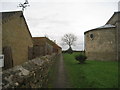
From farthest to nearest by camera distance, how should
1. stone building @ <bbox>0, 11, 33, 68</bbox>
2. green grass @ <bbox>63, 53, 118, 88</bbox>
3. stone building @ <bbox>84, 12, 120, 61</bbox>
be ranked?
1. stone building @ <bbox>84, 12, 120, 61</bbox>
2. stone building @ <bbox>0, 11, 33, 68</bbox>
3. green grass @ <bbox>63, 53, 118, 88</bbox>

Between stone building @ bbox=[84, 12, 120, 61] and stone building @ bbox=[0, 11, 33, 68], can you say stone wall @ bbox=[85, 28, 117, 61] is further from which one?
stone building @ bbox=[0, 11, 33, 68]

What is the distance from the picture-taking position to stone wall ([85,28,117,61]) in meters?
22.5

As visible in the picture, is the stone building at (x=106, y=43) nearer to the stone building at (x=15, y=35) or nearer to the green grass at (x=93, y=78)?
the green grass at (x=93, y=78)

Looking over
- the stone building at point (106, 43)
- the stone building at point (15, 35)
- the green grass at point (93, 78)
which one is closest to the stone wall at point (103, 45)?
the stone building at point (106, 43)

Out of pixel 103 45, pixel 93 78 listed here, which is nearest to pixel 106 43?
pixel 103 45

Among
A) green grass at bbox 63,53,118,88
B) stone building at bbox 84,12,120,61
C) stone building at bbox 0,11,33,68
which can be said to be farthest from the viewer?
stone building at bbox 84,12,120,61

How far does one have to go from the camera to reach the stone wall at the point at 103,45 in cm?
2248

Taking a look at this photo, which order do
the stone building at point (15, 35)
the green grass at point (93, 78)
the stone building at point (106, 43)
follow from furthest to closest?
the stone building at point (106, 43), the stone building at point (15, 35), the green grass at point (93, 78)

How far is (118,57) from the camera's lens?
72.3ft

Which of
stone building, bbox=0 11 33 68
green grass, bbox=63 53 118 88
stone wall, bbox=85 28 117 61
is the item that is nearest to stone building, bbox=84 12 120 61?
stone wall, bbox=85 28 117 61

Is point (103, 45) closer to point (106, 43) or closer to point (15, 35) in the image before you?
point (106, 43)

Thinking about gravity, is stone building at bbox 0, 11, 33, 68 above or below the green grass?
above

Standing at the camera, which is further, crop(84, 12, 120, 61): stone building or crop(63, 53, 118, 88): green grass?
crop(84, 12, 120, 61): stone building

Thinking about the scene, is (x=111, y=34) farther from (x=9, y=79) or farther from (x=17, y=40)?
(x=9, y=79)
